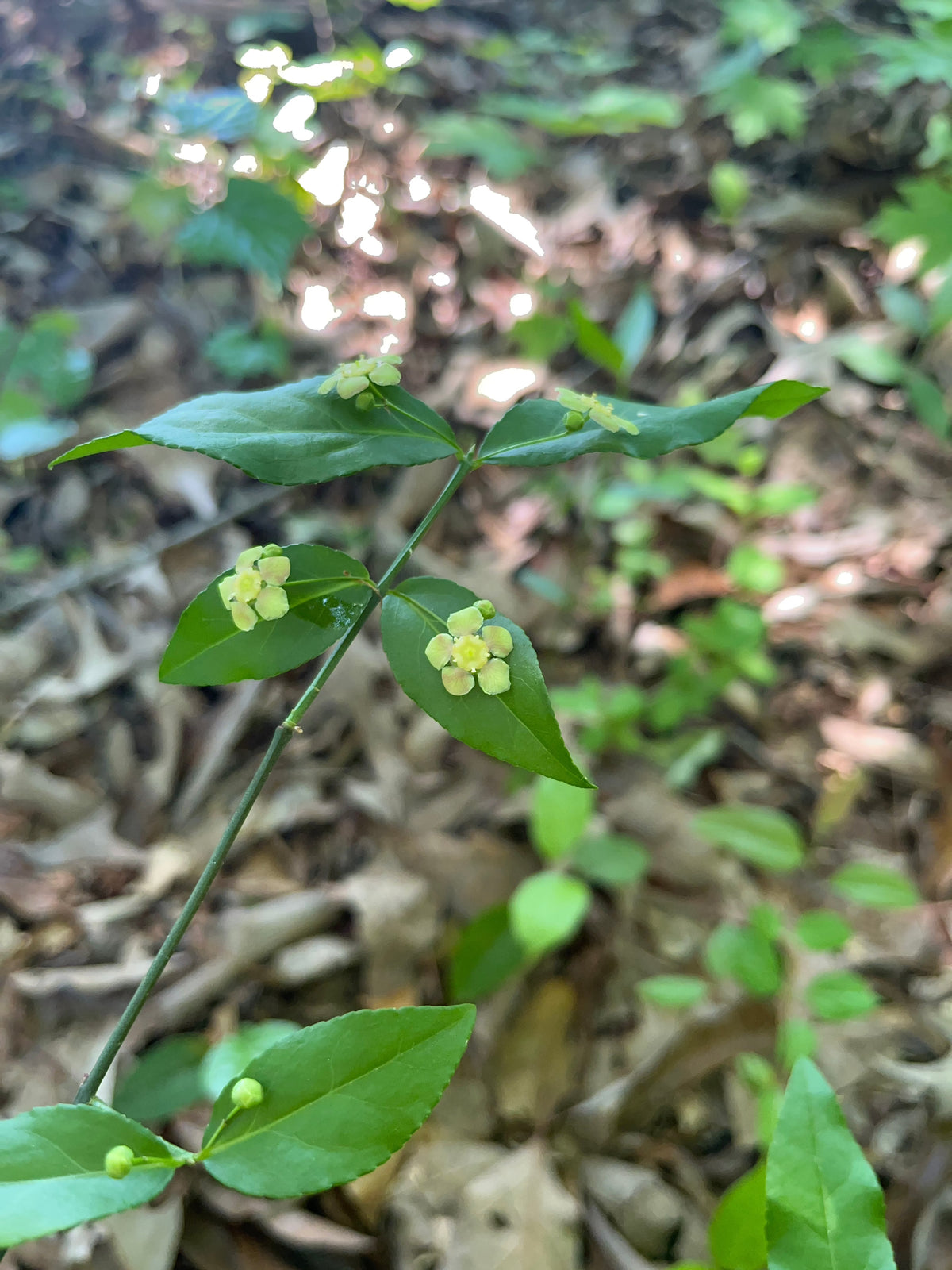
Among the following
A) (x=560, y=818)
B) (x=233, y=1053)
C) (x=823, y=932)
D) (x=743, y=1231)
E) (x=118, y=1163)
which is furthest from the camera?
(x=560, y=818)

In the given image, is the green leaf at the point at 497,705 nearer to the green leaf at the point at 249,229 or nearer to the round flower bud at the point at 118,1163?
the round flower bud at the point at 118,1163

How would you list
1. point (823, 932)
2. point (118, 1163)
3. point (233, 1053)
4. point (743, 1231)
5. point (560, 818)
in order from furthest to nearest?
point (560, 818)
point (823, 932)
point (233, 1053)
point (743, 1231)
point (118, 1163)

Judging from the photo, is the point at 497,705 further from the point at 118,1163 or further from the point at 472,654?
the point at 118,1163

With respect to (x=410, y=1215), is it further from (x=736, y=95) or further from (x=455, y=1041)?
(x=736, y=95)

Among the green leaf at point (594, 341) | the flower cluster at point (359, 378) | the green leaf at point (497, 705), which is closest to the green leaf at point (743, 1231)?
the green leaf at point (497, 705)

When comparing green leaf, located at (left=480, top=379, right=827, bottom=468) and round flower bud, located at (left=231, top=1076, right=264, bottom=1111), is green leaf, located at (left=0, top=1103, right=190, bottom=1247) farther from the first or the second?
green leaf, located at (left=480, top=379, right=827, bottom=468)

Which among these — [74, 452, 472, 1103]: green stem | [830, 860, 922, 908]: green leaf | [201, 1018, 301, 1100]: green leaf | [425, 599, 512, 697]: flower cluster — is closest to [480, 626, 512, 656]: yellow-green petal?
[425, 599, 512, 697]: flower cluster

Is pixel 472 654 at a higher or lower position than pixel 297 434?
lower

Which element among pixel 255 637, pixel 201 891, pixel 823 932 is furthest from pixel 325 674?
pixel 823 932
